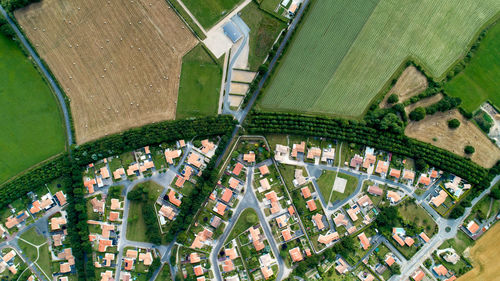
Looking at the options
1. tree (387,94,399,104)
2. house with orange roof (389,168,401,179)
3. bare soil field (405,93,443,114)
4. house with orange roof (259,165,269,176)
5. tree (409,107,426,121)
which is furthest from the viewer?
bare soil field (405,93,443,114)

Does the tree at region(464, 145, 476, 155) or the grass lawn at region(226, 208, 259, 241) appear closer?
the tree at region(464, 145, 476, 155)

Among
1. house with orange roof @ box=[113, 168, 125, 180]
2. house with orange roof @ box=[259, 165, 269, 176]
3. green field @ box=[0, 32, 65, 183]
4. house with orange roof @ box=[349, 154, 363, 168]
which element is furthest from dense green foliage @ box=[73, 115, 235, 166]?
house with orange roof @ box=[349, 154, 363, 168]

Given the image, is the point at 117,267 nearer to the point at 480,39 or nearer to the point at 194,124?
the point at 194,124

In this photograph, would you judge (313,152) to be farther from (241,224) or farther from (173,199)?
(173,199)

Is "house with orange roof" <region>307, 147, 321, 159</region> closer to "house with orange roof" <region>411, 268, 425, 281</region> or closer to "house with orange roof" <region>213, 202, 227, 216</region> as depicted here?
"house with orange roof" <region>213, 202, 227, 216</region>

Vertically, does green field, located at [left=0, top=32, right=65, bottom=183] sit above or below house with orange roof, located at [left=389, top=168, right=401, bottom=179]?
above

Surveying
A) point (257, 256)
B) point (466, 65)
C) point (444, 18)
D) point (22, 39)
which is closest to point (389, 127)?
point (466, 65)

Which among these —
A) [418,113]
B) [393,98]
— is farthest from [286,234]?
[418,113]
